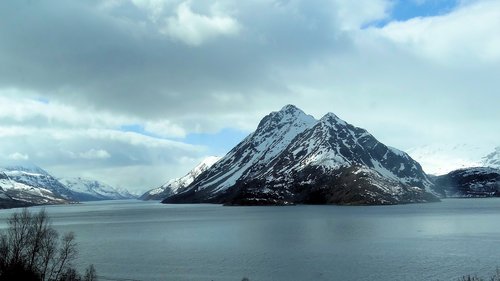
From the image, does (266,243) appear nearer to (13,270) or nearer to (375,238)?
(375,238)

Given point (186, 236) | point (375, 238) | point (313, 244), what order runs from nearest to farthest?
point (313, 244), point (375, 238), point (186, 236)

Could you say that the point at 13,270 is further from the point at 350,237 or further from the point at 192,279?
the point at 350,237

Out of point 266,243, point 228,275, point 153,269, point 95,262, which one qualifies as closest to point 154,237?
point 266,243

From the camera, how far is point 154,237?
164750 mm

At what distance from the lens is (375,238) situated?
466ft

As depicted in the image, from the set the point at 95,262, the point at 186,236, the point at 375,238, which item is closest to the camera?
the point at 95,262

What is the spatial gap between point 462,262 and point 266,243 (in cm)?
5568

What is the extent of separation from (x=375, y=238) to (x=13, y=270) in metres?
103

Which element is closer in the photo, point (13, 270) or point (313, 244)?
point (13, 270)

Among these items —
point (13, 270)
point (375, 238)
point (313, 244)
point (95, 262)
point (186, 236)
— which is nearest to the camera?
point (13, 270)

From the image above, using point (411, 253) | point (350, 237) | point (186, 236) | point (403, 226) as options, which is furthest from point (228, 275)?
point (403, 226)

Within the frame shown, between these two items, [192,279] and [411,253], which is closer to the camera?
[192,279]

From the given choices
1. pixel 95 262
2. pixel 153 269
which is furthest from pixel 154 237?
pixel 153 269

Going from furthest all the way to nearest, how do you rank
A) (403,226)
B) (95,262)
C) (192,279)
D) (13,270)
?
(403,226) → (95,262) → (192,279) → (13,270)
